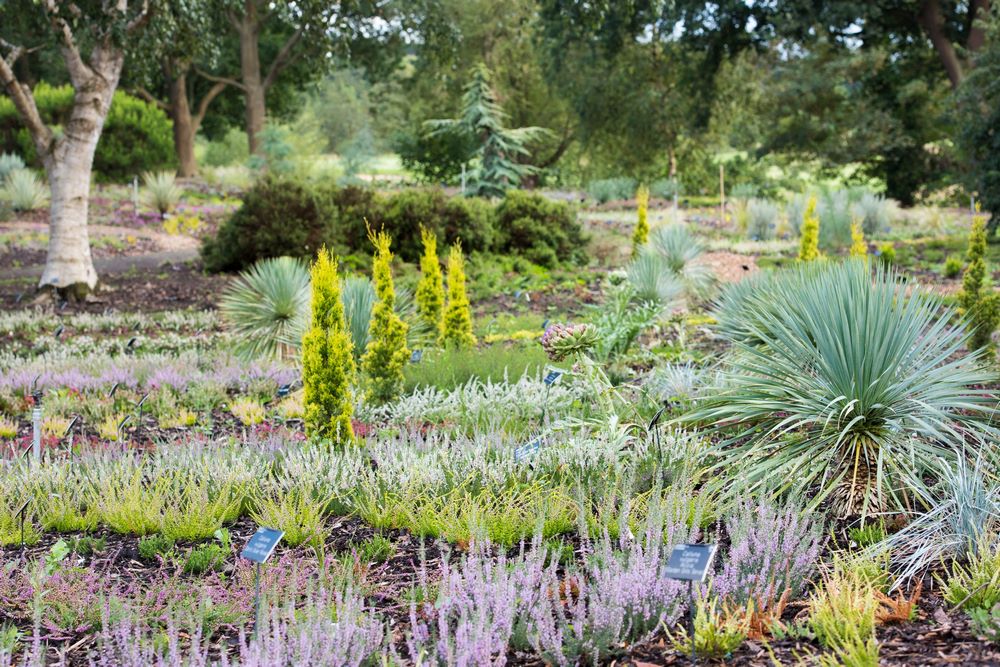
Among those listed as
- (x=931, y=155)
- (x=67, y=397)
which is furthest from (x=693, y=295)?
(x=931, y=155)

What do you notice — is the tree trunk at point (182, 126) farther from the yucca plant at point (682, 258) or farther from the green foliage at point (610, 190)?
the yucca plant at point (682, 258)

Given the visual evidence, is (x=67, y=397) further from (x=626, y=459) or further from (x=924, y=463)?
(x=924, y=463)

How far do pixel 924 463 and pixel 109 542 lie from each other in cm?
360

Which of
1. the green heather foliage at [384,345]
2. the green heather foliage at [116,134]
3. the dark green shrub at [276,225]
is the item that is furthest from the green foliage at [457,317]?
the green heather foliage at [116,134]

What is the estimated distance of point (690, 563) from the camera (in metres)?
2.89

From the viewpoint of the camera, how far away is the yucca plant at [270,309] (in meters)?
9.50

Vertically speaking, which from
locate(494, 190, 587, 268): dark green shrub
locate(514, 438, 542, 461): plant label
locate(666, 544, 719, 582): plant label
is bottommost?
Answer: locate(514, 438, 542, 461): plant label

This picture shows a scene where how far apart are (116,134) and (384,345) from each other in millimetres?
24389

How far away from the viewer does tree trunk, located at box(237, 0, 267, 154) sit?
31406 mm

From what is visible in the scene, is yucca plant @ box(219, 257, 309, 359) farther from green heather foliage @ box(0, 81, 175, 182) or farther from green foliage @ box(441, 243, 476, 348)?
green heather foliage @ box(0, 81, 175, 182)

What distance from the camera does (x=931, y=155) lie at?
28.2m

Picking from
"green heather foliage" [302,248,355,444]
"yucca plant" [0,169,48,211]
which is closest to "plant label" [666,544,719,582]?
"green heather foliage" [302,248,355,444]

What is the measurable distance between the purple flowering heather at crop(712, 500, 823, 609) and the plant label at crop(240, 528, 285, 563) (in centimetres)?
151

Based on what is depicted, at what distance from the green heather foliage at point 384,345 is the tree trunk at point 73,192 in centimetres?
749
